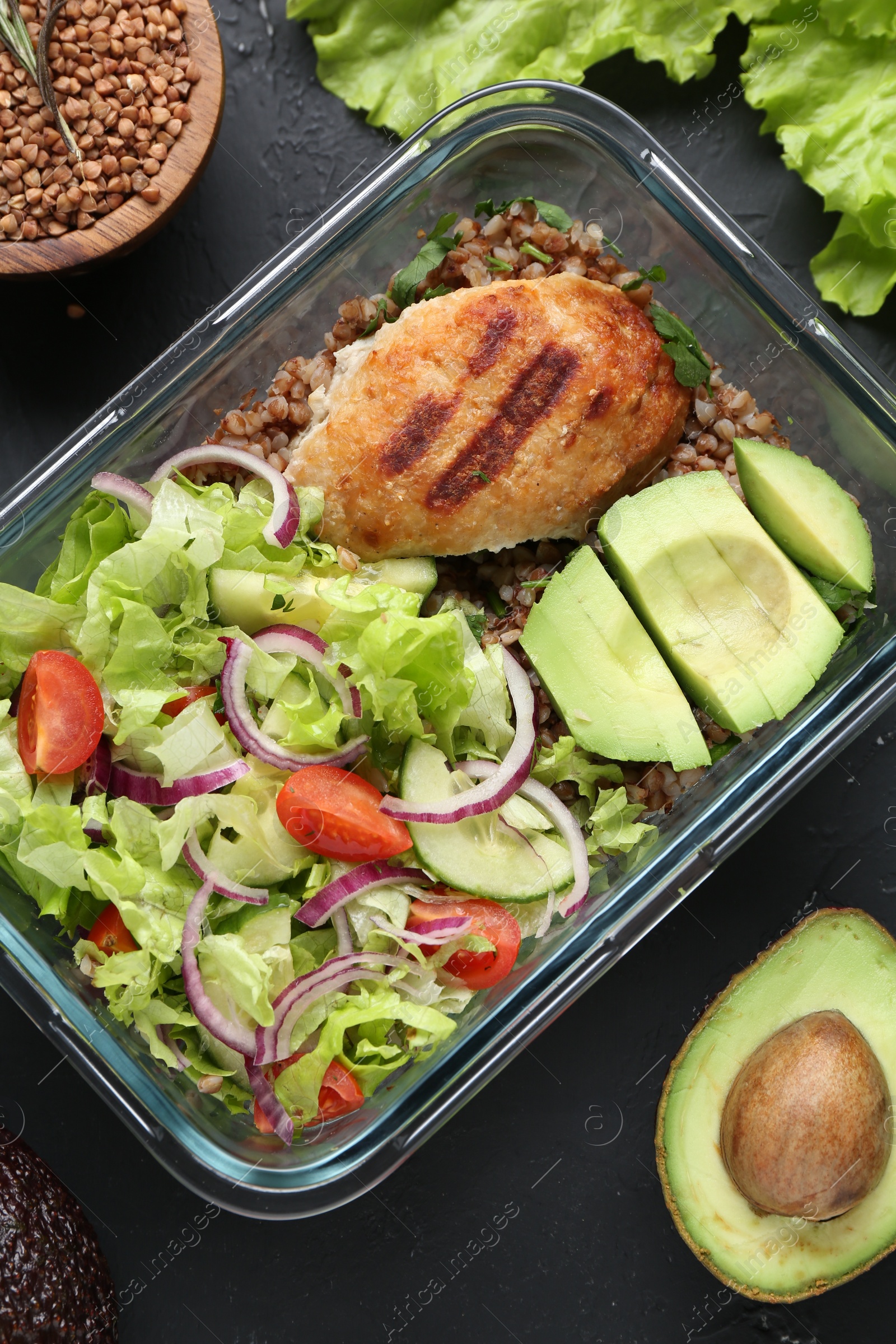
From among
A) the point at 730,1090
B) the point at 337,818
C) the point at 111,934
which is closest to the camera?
the point at 337,818

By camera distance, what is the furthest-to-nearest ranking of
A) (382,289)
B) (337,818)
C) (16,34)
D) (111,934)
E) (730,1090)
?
(382,289) → (730,1090) → (16,34) → (111,934) → (337,818)

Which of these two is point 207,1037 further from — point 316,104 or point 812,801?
point 316,104

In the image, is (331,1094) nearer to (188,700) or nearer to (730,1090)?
(188,700)

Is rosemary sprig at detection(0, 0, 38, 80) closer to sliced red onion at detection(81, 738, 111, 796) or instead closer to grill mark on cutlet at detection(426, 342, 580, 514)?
grill mark on cutlet at detection(426, 342, 580, 514)

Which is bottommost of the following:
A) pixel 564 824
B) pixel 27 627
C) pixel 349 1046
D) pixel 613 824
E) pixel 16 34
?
pixel 613 824

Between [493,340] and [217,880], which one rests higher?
[493,340]

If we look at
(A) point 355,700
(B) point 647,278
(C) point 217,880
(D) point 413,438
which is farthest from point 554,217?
(C) point 217,880
